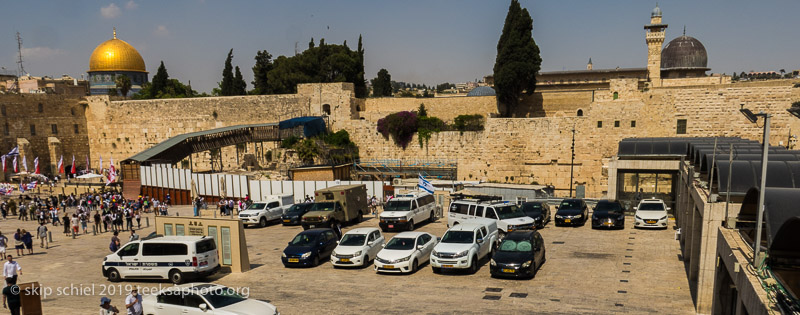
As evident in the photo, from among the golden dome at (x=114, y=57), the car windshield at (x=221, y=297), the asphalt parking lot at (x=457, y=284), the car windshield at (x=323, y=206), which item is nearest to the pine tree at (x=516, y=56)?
the car windshield at (x=323, y=206)

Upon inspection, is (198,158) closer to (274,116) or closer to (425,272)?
(274,116)

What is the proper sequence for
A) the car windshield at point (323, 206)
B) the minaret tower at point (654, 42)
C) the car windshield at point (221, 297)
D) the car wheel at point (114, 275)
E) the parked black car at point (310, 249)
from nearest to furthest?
the car windshield at point (221, 297) → the car wheel at point (114, 275) → the parked black car at point (310, 249) → the car windshield at point (323, 206) → the minaret tower at point (654, 42)

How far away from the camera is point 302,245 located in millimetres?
16781

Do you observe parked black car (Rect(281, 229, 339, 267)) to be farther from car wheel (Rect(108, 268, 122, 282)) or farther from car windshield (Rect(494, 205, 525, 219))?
car windshield (Rect(494, 205, 525, 219))

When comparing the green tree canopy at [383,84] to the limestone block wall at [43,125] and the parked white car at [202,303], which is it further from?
the parked white car at [202,303]

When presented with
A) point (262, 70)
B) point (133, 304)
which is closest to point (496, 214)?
point (133, 304)

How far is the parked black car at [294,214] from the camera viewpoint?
→ 24.5 metres

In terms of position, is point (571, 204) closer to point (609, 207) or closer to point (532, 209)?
point (609, 207)

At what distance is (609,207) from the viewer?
2212cm

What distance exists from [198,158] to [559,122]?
1410 inches

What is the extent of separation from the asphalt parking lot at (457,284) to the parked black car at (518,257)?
26 centimetres

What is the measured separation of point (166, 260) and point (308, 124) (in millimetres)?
32466

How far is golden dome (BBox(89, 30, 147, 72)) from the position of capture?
217 feet

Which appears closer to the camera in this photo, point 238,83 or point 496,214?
point 496,214
